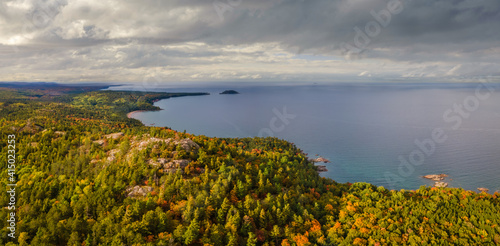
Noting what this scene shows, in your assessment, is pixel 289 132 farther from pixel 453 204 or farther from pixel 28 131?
pixel 28 131

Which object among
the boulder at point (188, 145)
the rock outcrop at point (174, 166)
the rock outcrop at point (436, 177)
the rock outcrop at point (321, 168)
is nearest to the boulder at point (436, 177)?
the rock outcrop at point (436, 177)

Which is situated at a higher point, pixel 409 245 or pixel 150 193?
pixel 150 193

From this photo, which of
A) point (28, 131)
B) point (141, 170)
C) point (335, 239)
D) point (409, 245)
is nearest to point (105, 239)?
point (141, 170)

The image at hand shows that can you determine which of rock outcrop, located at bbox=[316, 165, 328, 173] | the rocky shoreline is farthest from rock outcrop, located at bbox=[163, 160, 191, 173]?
the rocky shoreline

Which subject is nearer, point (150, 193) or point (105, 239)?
point (105, 239)

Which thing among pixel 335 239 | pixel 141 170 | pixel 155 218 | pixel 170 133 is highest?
pixel 170 133

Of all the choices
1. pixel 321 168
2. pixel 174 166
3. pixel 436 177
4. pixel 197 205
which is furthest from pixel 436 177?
pixel 174 166

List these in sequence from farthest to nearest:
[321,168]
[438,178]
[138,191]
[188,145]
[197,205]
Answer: [321,168] < [438,178] < [188,145] < [138,191] < [197,205]

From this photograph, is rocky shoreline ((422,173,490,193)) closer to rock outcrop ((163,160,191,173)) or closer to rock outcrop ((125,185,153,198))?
rock outcrop ((163,160,191,173))

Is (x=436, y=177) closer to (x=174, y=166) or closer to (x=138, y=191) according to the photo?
(x=174, y=166)
